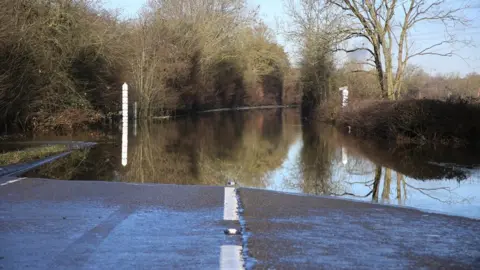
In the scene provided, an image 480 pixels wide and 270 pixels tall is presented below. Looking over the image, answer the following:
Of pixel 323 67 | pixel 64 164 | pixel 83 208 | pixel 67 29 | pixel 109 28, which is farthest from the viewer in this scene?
pixel 323 67

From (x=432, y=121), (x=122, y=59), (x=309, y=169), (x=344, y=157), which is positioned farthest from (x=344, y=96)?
(x=309, y=169)

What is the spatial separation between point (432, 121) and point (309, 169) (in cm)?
862

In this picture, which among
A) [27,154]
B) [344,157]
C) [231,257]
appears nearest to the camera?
[231,257]

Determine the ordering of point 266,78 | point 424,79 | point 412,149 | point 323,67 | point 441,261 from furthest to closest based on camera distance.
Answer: point 266,78 → point 424,79 → point 323,67 → point 412,149 → point 441,261

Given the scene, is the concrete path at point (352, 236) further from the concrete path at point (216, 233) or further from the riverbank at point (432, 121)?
the riverbank at point (432, 121)

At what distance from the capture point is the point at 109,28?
1179 inches

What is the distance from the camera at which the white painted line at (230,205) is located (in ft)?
23.3

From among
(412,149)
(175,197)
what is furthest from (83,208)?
(412,149)

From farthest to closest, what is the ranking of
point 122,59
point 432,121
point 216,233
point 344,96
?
point 344,96, point 122,59, point 432,121, point 216,233

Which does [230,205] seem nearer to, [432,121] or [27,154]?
[27,154]

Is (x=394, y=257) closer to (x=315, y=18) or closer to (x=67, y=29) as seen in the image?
(x=67, y=29)

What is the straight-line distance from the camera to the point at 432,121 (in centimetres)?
2047

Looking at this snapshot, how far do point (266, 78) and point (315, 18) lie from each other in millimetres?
37558

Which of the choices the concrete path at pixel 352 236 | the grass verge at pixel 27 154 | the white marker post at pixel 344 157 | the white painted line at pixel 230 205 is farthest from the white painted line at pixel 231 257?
the white marker post at pixel 344 157
